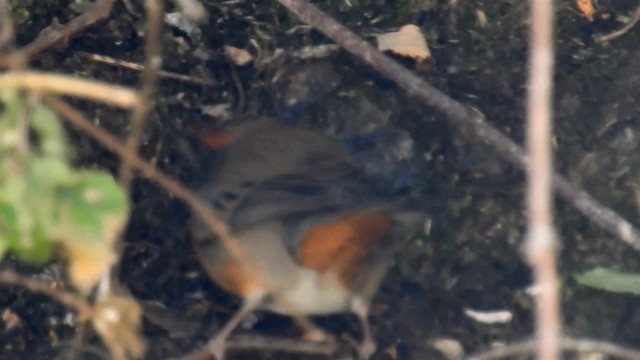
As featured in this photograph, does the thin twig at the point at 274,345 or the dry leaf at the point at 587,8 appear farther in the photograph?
the dry leaf at the point at 587,8

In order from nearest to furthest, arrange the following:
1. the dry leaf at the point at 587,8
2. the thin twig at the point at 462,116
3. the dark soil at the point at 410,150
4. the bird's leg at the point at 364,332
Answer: the thin twig at the point at 462,116 < the bird's leg at the point at 364,332 < the dark soil at the point at 410,150 < the dry leaf at the point at 587,8

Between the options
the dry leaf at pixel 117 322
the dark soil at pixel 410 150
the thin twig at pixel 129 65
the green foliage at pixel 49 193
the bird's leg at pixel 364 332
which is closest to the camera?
the green foliage at pixel 49 193

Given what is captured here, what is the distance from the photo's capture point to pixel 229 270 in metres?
4.19

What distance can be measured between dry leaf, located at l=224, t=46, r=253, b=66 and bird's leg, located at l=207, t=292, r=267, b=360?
113cm

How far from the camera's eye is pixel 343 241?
402 cm

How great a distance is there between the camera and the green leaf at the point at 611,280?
402 centimetres

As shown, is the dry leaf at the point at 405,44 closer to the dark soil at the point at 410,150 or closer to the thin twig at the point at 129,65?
the dark soil at the point at 410,150

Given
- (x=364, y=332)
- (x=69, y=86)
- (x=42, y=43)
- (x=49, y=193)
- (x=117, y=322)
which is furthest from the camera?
(x=364, y=332)

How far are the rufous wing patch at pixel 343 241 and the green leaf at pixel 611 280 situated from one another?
2.46 ft

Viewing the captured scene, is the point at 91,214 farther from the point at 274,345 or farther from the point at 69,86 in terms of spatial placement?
the point at 274,345

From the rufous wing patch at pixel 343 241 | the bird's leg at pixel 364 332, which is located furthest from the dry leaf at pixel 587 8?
the bird's leg at pixel 364 332

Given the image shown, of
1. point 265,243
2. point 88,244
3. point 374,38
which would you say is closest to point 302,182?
point 265,243

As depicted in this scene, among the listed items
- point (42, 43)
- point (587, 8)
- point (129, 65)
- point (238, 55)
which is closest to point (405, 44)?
point (238, 55)

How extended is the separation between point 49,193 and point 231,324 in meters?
1.96
